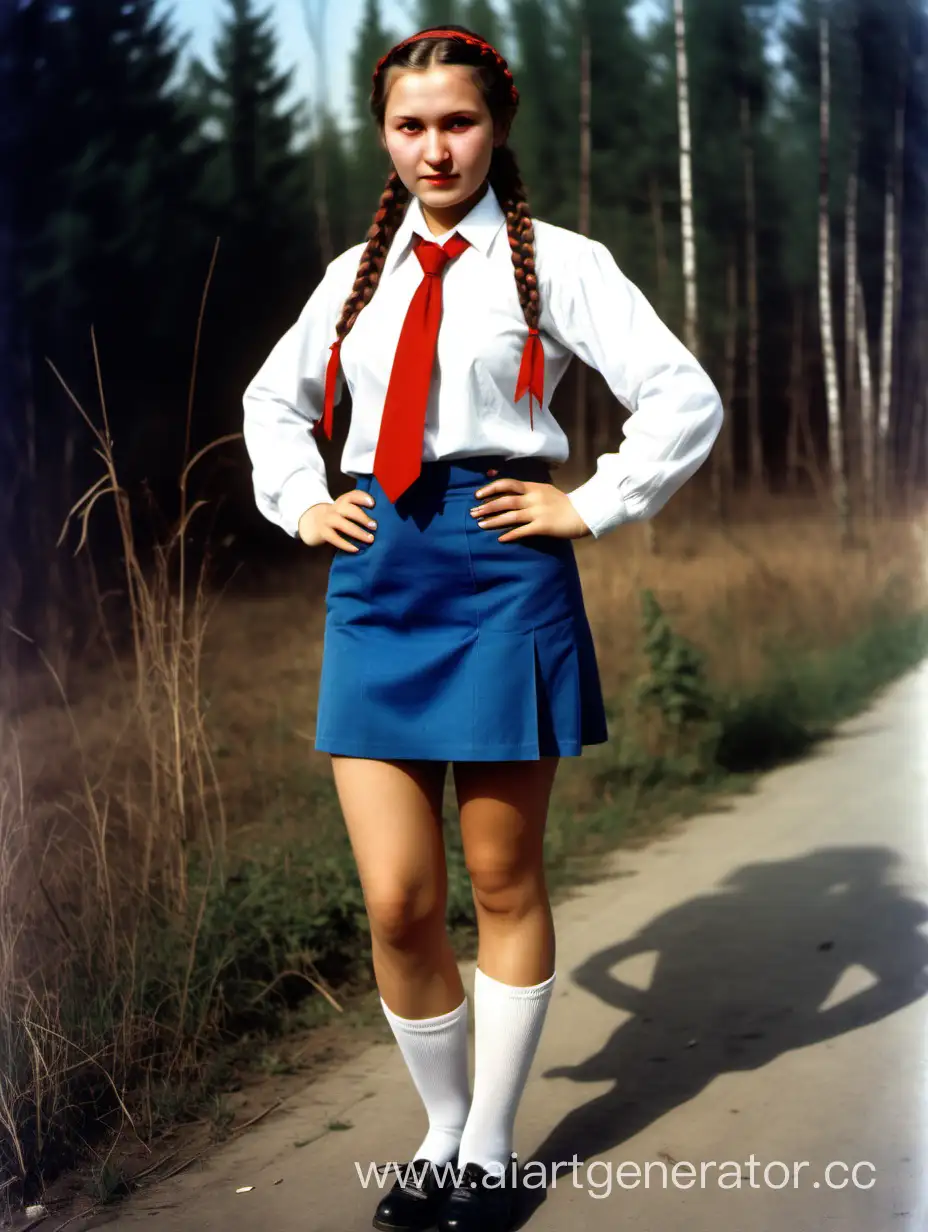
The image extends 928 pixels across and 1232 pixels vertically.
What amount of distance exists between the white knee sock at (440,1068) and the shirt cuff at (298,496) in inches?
34.4

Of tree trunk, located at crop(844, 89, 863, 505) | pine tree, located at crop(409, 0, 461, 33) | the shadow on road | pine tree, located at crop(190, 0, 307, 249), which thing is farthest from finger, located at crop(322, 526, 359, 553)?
tree trunk, located at crop(844, 89, 863, 505)

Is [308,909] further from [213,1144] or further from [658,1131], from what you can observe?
[658,1131]

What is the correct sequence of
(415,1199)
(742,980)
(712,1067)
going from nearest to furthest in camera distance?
1. (415,1199)
2. (712,1067)
3. (742,980)

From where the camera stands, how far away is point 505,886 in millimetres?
2732

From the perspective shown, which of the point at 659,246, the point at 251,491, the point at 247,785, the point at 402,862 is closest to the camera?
the point at 402,862

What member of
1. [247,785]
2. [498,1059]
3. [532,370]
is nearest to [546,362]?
[532,370]

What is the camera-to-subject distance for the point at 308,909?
3.97m

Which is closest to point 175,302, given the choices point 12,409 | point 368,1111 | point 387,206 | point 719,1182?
point 12,409

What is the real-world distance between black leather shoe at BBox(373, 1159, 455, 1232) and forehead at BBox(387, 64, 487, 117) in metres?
1.82

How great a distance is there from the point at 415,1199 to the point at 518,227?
1.69 metres

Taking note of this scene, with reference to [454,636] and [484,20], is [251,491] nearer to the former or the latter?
[484,20]

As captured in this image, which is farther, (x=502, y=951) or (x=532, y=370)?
(x=502, y=951)

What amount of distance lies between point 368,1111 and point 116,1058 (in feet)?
1.72

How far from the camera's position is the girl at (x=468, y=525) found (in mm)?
2598
